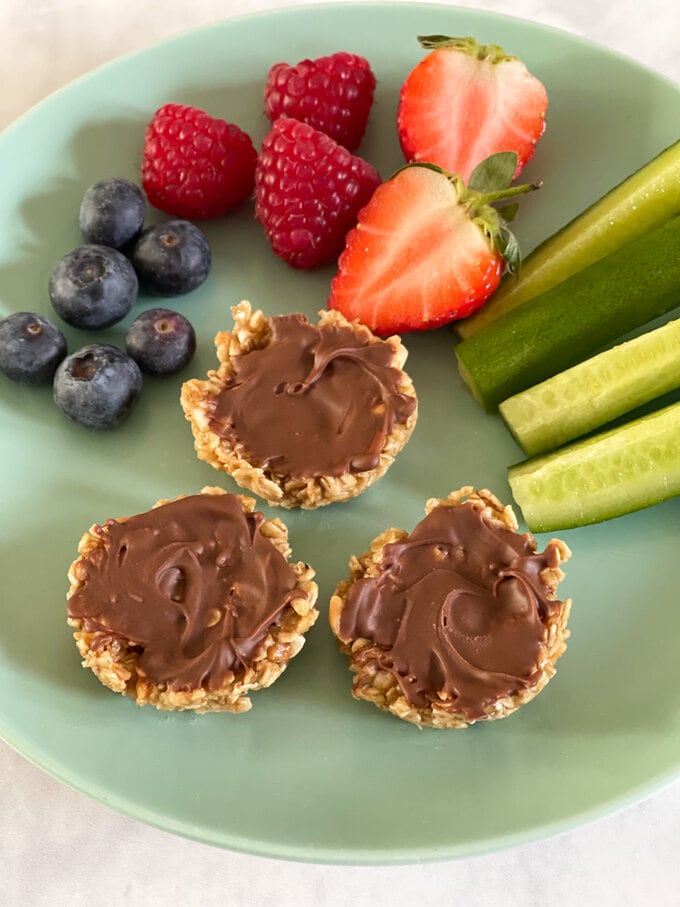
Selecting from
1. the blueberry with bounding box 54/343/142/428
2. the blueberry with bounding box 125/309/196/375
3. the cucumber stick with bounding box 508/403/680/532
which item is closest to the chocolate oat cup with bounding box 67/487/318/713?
the blueberry with bounding box 54/343/142/428

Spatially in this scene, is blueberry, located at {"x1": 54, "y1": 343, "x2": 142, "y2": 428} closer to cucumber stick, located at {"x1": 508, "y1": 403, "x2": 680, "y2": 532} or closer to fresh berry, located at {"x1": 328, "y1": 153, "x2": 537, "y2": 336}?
fresh berry, located at {"x1": 328, "y1": 153, "x2": 537, "y2": 336}

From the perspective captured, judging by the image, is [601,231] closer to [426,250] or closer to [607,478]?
[426,250]

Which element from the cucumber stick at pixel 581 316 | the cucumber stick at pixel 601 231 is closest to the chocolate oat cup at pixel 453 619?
the cucumber stick at pixel 581 316

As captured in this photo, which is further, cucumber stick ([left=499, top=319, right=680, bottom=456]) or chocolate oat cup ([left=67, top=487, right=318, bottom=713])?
cucumber stick ([left=499, top=319, right=680, bottom=456])

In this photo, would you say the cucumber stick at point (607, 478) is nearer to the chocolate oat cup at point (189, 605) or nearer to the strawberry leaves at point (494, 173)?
the chocolate oat cup at point (189, 605)

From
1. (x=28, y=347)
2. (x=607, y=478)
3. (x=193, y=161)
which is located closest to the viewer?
(x=607, y=478)

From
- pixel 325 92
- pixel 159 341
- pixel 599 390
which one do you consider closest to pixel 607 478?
pixel 599 390
